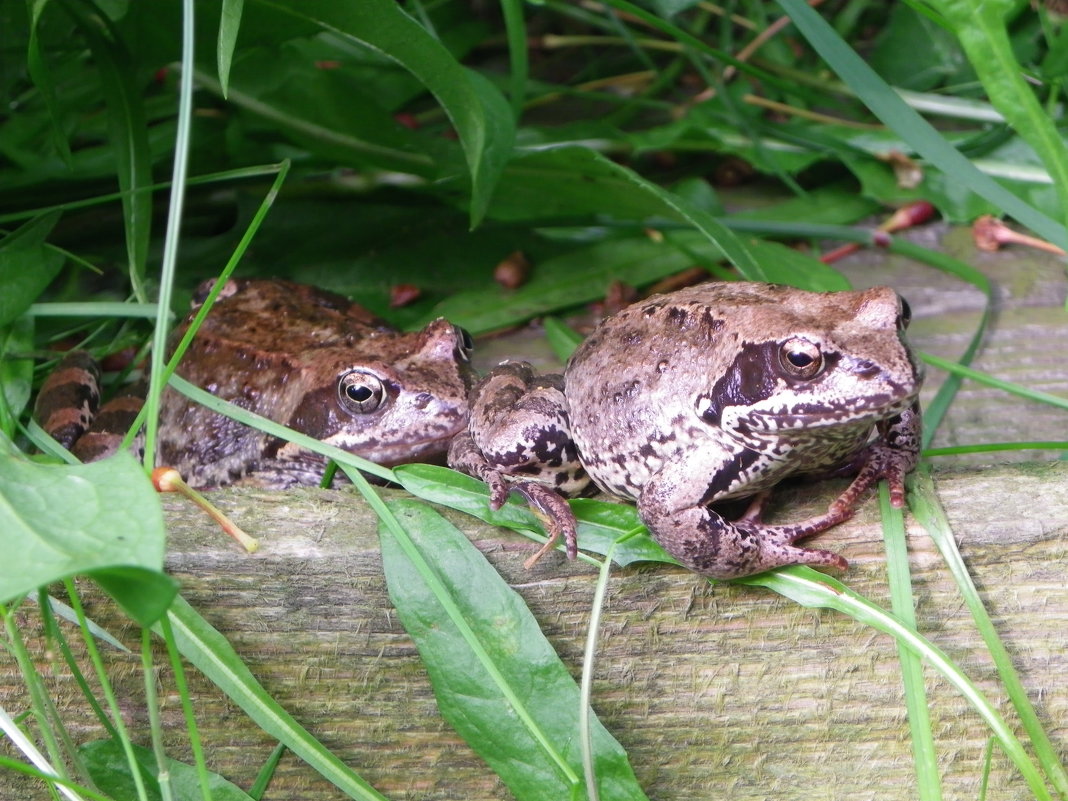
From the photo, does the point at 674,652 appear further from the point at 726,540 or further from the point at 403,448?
the point at 403,448

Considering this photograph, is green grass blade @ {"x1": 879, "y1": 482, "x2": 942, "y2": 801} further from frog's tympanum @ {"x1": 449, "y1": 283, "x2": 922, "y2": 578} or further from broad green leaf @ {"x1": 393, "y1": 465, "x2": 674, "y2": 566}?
broad green leaf @ {"x1": 393, "y1": 465, "x2": 674, "y2": 566}

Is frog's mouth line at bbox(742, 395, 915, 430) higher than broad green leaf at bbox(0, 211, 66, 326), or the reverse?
frog's mouth line at bbox(742, 395, 915, 430)

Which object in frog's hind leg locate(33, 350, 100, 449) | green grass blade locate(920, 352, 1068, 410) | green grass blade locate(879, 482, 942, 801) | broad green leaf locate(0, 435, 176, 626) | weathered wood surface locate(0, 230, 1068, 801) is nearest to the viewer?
broad green leaf locate(0, 435, 176, 626)

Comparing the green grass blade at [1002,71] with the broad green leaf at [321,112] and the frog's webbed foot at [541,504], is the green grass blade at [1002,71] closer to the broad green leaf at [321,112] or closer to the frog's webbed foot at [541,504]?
the frog's webbed foot at [541,504]

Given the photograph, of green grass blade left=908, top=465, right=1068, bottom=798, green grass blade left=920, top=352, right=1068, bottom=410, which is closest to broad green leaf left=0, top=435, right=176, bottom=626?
green grass blade left=908, top=465, right=1068, bottom=798

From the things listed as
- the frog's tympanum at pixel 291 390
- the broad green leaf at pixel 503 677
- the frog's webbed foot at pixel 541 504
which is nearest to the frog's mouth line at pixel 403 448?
the frog's tympanum at pixel 291 390

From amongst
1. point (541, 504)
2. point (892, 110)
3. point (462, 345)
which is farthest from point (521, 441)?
point (892, 110)
